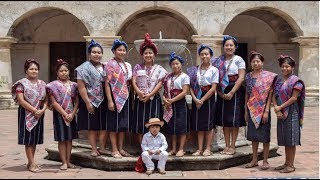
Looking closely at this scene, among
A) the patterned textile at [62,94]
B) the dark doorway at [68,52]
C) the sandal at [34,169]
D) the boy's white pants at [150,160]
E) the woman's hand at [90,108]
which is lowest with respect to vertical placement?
the sandal at [34,169]

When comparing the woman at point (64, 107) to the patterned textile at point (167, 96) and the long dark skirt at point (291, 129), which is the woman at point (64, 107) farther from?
the long dark skirt at point (291, 129)

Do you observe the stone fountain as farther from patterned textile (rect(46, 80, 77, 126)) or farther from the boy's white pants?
patterned textile (rect(46, 80, 77, 126))

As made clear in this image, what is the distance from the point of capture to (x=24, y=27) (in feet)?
59.7

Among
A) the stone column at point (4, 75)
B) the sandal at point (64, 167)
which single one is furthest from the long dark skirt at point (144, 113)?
the stone column at point (4, 75)

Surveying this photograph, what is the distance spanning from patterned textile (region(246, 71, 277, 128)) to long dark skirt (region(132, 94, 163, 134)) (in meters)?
1.18

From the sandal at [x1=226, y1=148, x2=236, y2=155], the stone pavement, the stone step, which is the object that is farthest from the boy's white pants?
the sandal at [x1=226, y1=148, x2=236, y2=155]

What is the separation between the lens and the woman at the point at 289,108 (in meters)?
5.89

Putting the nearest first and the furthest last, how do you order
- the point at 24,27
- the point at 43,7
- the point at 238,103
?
the point at 238,103
the point at 43,7
the point at 24,27

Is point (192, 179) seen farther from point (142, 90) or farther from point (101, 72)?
point (101, 72)

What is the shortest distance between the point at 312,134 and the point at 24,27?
12.0 metres

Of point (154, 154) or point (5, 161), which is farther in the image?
point (5, 161)

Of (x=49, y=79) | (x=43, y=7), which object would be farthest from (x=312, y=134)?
(x=49, y=79)

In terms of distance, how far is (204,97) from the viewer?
6270 mm

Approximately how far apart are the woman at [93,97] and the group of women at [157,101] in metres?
0.01
